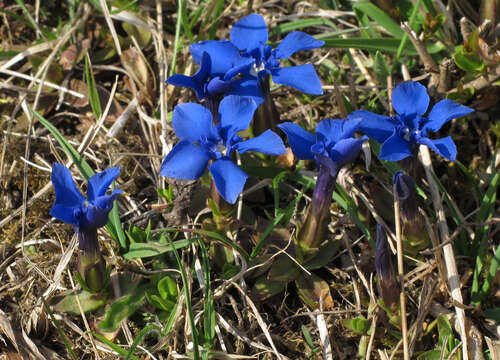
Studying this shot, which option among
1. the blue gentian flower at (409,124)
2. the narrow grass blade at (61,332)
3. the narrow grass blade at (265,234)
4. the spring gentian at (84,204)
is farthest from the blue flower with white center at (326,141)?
the narrow grass blade at (61,332)

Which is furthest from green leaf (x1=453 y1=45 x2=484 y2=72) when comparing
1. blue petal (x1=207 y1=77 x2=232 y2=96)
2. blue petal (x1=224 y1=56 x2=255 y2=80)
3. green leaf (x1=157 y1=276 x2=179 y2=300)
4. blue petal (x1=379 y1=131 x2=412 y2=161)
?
green leaf (x1=157 y1=276 x2=179 y2=300)

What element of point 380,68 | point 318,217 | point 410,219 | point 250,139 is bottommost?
point 410,219

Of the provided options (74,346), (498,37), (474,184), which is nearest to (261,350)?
(74,346)

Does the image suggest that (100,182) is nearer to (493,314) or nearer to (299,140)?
(299,140)

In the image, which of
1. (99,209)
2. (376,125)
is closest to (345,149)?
(376,125)

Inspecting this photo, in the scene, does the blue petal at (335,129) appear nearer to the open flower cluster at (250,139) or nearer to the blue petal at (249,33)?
the open flower cluster at (250,139)

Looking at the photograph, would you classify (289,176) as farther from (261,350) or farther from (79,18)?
(79,18)
